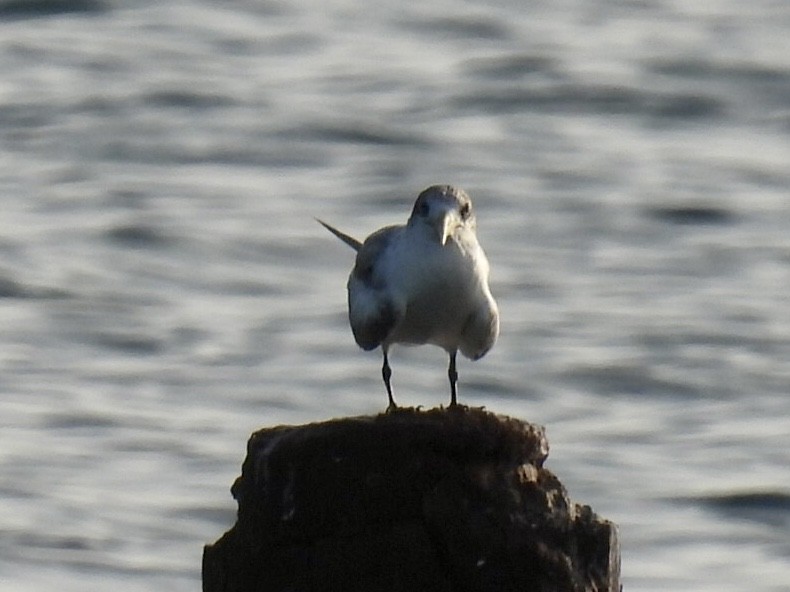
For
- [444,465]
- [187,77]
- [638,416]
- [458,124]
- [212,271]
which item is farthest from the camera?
[187,77]

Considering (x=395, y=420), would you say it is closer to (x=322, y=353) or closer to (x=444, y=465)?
(x=444, y=465)

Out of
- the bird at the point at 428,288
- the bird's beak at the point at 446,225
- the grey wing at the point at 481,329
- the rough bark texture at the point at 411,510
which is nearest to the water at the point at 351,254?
the grey wing at the point at 481,329

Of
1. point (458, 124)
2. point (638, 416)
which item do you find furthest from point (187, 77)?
point (638, 416)

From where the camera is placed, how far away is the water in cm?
1472

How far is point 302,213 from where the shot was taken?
19.7 metres

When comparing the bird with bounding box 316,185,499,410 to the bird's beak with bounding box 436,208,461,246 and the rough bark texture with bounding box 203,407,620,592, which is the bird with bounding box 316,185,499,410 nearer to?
the bird's beak with bounding box 436,208,461,246

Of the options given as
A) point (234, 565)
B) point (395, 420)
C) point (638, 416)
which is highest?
point (395, 420)

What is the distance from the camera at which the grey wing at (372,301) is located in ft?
28.9

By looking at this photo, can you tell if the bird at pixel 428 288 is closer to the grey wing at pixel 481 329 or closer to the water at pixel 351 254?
the grey wing at pixel 481 329

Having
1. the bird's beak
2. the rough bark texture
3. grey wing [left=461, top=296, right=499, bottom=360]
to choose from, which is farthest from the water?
the rough bark texture

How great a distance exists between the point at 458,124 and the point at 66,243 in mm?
5333

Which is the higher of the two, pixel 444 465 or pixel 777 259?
pixel 444 465

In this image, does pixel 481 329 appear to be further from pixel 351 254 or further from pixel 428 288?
pixel 351 254

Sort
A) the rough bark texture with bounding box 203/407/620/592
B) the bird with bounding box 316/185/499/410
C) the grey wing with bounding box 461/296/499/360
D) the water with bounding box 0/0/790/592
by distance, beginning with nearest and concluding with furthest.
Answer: the rough bark texture with bounding box 203/407/620/592 < the bird with bounding box 316/185/499/410 < the grey wing with bounding box 461/296/499/360 < the water with bounding box 0/0/790/592
